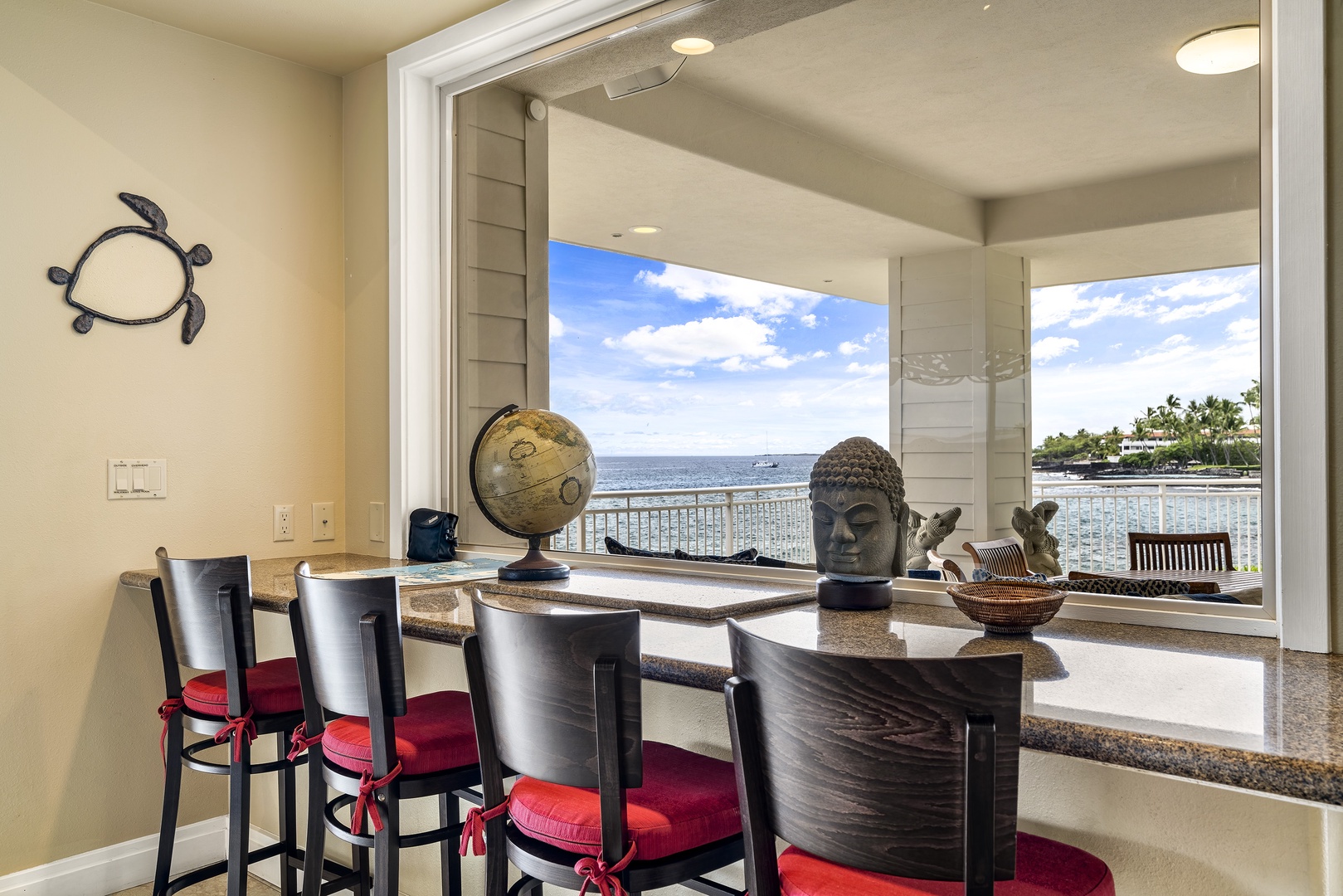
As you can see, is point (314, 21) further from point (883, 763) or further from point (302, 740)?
point (883, 763)

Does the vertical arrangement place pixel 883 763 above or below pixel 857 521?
below

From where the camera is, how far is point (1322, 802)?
0.90 m

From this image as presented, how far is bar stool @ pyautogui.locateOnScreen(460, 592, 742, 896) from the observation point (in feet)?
4.06

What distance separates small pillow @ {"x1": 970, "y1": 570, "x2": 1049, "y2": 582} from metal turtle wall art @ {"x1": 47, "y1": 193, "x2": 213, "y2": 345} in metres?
2.25

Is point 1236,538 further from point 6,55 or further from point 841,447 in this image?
point 6,55

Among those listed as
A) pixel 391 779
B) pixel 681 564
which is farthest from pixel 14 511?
pixel 681 564

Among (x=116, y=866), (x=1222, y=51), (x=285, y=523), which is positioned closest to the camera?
(x=1222, y=51)

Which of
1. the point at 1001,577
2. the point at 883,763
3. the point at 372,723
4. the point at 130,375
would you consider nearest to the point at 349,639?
the point at 372,723

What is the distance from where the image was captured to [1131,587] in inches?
65.4

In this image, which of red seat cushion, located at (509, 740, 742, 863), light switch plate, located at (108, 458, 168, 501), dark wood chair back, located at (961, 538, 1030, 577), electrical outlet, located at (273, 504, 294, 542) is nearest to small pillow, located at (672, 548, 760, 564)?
dark wood chair back, located at (961, 538, 1030, 577)

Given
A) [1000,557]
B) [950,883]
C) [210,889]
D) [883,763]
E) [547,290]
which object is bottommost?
[210,889]

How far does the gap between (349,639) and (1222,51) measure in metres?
1.79

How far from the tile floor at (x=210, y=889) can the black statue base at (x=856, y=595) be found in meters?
1.97

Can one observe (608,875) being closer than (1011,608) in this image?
Yes
